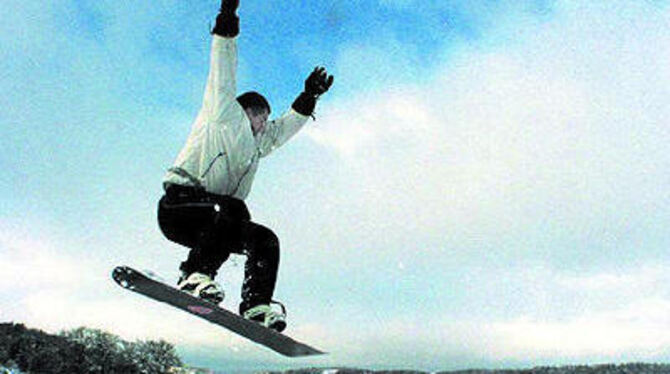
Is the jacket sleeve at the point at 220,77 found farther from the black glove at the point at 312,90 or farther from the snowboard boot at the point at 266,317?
the snowboard boot at the point at 266,317

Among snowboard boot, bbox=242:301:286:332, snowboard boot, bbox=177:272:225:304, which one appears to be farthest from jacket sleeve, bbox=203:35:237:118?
snowboard boot, bbox=242:301:286:332

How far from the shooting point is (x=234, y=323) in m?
5.36

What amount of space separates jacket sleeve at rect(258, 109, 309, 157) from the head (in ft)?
0.74

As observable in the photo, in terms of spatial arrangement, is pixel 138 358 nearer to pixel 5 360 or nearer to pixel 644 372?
pixel 5 360

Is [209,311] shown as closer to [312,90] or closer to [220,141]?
[220,141]

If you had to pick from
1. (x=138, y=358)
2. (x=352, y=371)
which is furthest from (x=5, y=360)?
(x=352, y=371)

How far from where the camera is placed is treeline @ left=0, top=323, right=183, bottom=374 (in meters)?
12.0

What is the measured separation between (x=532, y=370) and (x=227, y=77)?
33.3ft

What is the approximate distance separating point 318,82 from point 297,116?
0.49 meters

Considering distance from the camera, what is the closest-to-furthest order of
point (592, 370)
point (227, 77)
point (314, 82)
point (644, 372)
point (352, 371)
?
point (227, 77), point (314, 82), point (644, 372), point (592, 370), point (352, 371)

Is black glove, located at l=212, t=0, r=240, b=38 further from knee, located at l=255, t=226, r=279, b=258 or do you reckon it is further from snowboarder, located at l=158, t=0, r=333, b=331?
knee, located at l=255, t=226, r=279, b=258

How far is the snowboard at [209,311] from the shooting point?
4.86 metres

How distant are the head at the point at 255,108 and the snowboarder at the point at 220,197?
21mm

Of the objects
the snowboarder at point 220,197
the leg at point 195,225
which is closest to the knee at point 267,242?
the snowboarder at point 220,197
